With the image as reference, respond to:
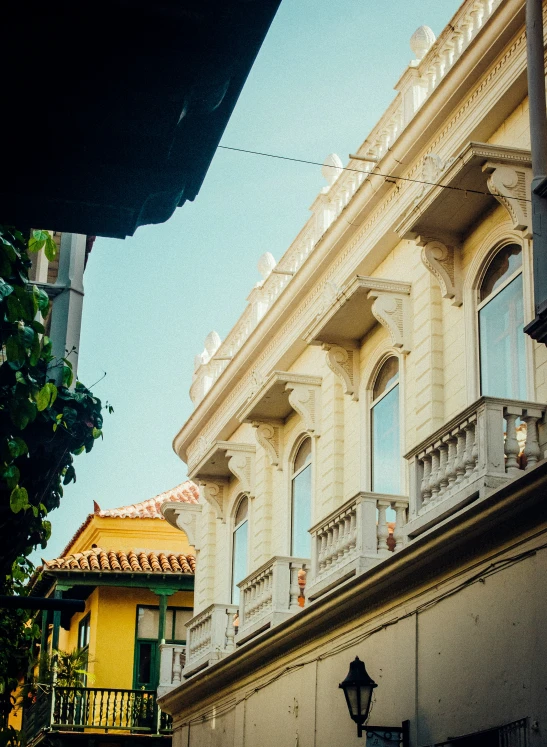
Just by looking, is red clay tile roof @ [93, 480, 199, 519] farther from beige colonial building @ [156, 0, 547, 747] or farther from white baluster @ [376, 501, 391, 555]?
white baluster @ [376, 501, 391, 555]

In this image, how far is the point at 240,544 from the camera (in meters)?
21.2

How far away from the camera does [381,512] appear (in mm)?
13812

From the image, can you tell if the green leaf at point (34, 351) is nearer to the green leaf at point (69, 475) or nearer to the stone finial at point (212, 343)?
the green leaf at point (69, 475)

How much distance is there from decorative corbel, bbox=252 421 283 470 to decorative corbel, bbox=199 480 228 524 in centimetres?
287

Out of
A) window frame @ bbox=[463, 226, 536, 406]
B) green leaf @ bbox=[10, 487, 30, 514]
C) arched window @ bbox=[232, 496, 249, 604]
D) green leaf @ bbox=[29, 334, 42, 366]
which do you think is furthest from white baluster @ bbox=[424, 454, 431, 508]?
arched window @ bbox=[232, 496, 249, 604]

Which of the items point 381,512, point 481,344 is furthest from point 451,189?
point 381,512

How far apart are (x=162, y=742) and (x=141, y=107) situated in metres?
26.2

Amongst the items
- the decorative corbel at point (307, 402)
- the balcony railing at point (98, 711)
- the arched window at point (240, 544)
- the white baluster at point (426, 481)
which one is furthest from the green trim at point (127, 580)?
the white baluster at point (426, 481)

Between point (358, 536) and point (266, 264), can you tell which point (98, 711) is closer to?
point (266, 264)

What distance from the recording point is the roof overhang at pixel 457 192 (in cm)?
1183

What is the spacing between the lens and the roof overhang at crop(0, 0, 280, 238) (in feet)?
9.80

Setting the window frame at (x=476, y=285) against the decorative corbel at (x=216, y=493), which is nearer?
the window frame at (x=476, y=285)

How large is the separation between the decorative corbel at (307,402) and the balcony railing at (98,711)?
41.0ft

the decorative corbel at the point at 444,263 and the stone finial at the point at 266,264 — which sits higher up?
the stone finial at the point at 266,264
